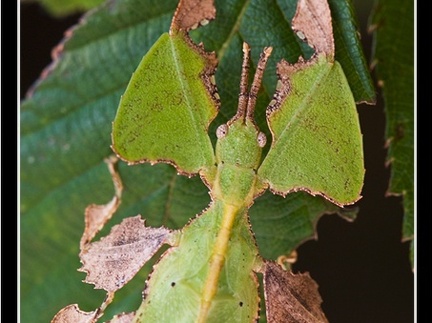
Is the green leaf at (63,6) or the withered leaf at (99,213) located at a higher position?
the green leaf at (63,6)

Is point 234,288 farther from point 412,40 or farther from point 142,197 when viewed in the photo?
point 412,40

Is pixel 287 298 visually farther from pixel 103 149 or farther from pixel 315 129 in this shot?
pixel 103 149

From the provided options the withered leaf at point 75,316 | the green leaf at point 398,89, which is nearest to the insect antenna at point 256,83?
the green leaf at point 398,89

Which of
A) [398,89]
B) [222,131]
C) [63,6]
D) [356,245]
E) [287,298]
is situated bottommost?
[356,245]

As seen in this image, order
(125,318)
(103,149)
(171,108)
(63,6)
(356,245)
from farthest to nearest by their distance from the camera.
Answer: (356,245), (63,6), (103,149), (171,108), (125,318)

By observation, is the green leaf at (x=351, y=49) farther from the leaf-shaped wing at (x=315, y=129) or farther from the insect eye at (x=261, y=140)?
the insect eye at (x=261, y=140)

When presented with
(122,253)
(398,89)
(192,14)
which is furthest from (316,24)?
(122,253)

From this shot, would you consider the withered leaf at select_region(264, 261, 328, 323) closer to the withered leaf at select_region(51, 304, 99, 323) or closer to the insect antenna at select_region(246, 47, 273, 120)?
the insect antenna at select_region(246, 47, 273, 120)

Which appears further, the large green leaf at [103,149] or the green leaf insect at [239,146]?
the large green leaf at [103,149]
